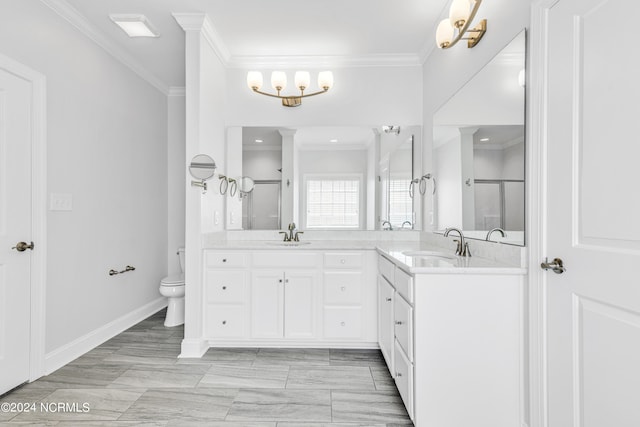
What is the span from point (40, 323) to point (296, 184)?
7.04 ft

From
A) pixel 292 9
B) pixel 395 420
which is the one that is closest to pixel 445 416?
pixel 395 420

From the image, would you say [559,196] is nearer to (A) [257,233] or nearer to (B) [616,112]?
(B) [616,112]

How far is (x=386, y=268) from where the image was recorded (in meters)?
2.39

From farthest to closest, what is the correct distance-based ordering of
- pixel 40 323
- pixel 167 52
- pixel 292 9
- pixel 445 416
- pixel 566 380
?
pixel 167 52, pixel 292 9, pixel 40 323, pixel 445 416, pixel 566 380

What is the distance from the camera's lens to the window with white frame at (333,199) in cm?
331

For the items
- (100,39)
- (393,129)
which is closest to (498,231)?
(393,129)

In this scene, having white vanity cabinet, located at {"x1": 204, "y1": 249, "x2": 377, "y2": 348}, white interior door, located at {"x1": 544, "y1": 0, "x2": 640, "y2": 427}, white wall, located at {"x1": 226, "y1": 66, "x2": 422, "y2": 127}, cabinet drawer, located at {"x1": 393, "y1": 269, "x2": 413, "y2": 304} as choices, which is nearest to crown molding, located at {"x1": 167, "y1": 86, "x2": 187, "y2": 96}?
white wall, located at {"x1": 226, "y1": 66, "x2": 422, "y2": 127}

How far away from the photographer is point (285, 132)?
3.31 meters

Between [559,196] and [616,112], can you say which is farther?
[559,196]

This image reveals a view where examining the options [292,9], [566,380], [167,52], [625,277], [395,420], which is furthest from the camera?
[167,52]

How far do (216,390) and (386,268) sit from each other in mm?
1327

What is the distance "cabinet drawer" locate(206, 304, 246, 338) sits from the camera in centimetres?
275

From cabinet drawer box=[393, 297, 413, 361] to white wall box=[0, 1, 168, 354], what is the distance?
2.31m

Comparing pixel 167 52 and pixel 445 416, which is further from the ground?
pixel 167 52
